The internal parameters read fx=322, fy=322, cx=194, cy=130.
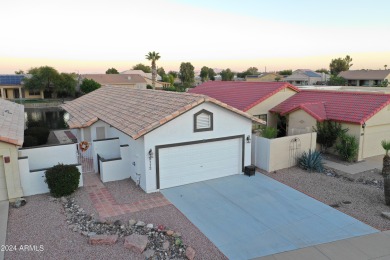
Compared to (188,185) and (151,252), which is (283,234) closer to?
(151,252)

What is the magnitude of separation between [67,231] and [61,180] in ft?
11.0

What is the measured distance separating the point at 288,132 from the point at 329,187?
9.02m

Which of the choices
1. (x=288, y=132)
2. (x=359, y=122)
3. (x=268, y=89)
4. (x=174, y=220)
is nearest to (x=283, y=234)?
(x=174, y=220)

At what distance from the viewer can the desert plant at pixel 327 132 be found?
2061 centimetres

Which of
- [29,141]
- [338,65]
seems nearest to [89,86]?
[29,141]

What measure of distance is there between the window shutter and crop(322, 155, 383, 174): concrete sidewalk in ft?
26.8

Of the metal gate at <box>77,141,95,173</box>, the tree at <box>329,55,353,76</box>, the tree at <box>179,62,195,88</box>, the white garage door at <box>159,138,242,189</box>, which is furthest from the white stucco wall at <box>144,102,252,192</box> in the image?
the tree at <box>329,55,353,76</box>

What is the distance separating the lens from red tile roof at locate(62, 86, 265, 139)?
14391mm

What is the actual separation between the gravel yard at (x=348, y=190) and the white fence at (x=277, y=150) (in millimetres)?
460

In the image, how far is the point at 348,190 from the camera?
14.7 meters

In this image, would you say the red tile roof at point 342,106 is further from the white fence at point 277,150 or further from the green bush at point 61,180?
the green bush at point 61,180

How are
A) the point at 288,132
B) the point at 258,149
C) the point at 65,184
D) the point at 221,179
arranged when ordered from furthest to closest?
the point at 288,132 < the point at 258,149 < the point at 221,179 < the point at 65,184

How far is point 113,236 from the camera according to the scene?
1019 cm

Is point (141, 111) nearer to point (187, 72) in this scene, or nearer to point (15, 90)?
point (15, 90)
